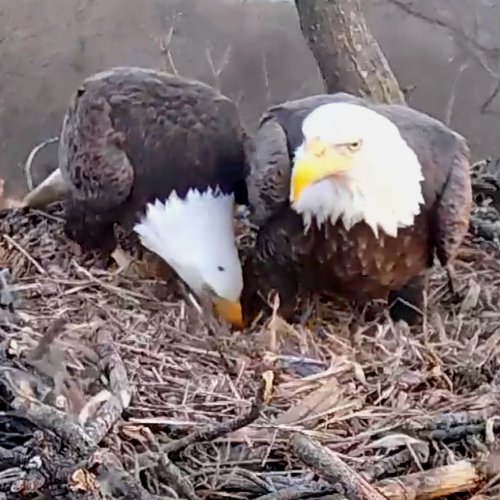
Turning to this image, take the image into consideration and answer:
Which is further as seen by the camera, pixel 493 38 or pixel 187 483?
pixel 493 38

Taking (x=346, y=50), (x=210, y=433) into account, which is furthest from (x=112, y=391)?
(x=346, y=50)

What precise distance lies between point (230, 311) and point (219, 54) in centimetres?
90

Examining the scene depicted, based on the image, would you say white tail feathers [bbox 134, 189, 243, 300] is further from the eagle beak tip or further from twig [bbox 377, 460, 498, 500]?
twig [bbox 377, 460, 498, 500]

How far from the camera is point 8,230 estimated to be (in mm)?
2607

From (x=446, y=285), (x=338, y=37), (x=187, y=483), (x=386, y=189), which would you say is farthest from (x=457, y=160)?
(x=187, y=483)

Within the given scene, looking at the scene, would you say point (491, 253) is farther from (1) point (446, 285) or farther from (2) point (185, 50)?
(2) point (185, 50)

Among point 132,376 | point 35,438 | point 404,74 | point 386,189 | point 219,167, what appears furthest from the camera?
point 404,74

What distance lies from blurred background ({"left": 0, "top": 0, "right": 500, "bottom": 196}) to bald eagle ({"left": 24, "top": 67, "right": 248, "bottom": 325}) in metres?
0.40

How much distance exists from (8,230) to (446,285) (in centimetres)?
97

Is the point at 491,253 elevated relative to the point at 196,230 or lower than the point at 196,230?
lower

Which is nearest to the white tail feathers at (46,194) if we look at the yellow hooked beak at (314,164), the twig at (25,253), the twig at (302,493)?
the twig at (25,253)

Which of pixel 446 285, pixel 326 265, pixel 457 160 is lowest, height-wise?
pixel 446 285

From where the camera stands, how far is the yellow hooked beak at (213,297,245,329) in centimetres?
215

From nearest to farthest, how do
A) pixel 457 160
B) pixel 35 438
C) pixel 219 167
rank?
pixel 35 438 < pixel 457 160 < pixel 219 167
